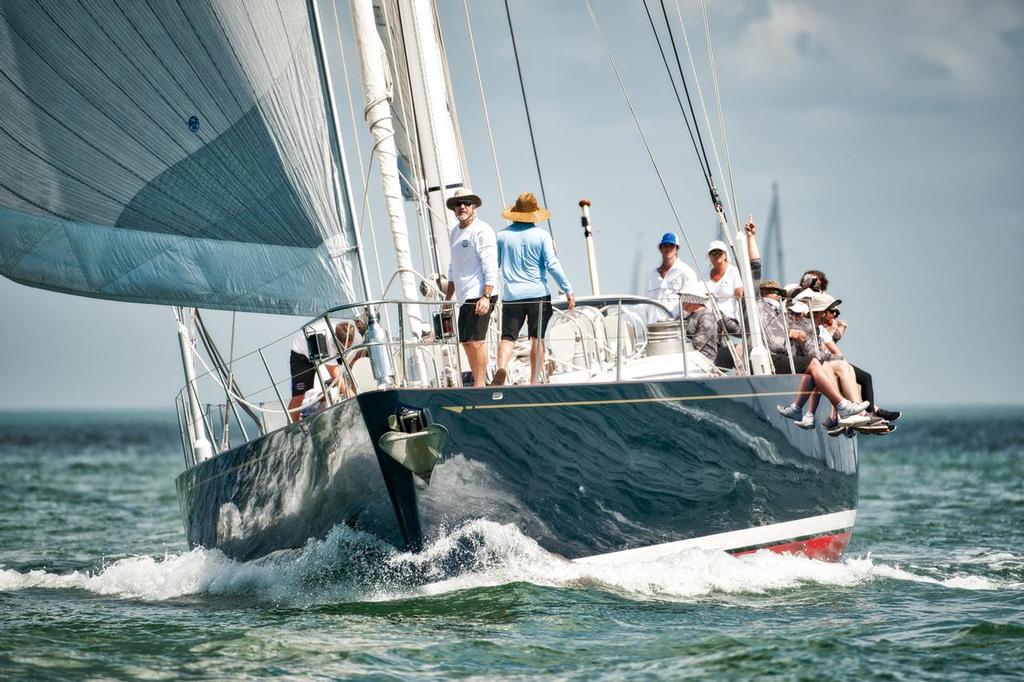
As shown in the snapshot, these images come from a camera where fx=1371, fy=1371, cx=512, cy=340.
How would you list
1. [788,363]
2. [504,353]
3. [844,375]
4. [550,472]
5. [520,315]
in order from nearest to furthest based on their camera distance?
[550,472] → [504,353] → [520,315] → [844,375] → [788,363]

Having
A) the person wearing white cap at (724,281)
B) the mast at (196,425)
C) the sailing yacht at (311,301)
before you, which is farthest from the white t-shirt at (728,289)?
the mast at (196,425)

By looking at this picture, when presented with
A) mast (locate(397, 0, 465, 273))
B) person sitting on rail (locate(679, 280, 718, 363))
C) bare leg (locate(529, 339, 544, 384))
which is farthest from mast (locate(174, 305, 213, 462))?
person sitting on rail (locate(679, 280, 718, 363))

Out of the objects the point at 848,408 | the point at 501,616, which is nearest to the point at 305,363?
the point at 501,616

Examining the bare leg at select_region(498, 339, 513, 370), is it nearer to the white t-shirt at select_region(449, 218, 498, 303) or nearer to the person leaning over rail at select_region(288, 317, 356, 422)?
the white t-shirt at select_region(449, 218, 498, 303)

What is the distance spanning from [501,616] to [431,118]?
5449 millimetres

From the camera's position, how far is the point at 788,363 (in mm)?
11242

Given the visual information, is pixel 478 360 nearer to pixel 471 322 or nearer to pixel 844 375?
pixel 471 322

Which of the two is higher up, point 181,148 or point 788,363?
point 181,148

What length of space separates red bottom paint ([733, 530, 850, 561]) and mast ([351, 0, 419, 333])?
3.32m

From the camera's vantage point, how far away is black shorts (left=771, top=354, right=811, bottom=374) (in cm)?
1116

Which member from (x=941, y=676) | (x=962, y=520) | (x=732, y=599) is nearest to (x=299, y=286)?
(x=732, y=599)

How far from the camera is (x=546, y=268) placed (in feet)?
31.9

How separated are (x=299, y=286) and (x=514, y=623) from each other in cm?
298

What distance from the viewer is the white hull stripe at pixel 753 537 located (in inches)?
368
